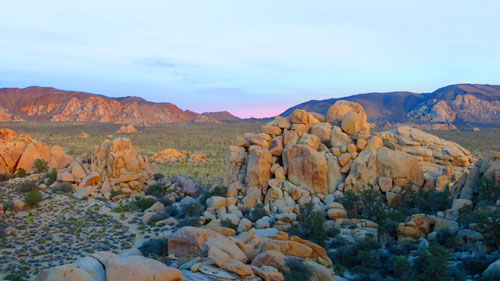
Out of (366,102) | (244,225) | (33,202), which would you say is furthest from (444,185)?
(366,102)

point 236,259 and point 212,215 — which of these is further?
point 212,215

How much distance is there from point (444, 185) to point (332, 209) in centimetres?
764

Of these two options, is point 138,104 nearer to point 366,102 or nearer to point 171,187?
point 366,102

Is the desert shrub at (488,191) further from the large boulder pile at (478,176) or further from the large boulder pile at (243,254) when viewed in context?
the large boulder pile at (243,254)

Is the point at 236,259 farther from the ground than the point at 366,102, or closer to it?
closer to it

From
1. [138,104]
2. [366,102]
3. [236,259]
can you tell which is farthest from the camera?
[138,104]

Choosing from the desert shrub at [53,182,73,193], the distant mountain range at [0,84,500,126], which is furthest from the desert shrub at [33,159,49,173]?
the distant mountain range at [0,84,500,126]

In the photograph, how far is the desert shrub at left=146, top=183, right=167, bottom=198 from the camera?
27675 mm

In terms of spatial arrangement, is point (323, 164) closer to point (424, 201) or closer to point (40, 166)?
point (424, 201)

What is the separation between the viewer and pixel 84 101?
151250 mm

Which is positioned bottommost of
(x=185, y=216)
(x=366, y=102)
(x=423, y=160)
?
(x=185, y=216)

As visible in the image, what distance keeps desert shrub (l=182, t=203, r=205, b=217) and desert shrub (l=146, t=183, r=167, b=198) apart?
4.88 m

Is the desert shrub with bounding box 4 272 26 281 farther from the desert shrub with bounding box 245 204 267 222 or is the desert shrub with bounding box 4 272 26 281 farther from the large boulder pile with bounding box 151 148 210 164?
the large boulder pile with bounding box 151 148 210 164

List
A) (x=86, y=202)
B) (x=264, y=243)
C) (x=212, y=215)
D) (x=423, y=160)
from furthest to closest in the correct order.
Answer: (x=423, y=160)
(x=86, y=202)
(x=212, y=215)
(x=264, y=243)
